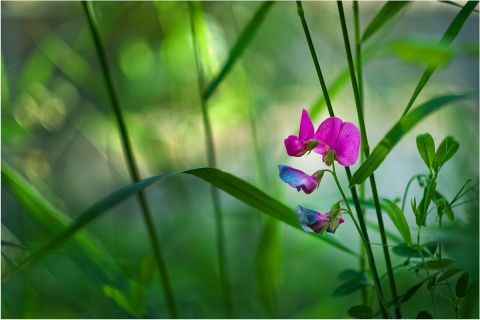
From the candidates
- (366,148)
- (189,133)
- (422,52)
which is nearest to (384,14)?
(366,148)

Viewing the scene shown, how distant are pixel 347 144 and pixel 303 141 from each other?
2cm

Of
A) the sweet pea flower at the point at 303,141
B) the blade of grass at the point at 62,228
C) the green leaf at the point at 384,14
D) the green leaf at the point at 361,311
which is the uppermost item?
the green leaf at the point at 384,14

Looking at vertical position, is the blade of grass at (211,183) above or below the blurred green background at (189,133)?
below

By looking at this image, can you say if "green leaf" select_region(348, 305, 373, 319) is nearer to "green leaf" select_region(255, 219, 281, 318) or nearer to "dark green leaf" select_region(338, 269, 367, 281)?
"dark green leaf" select_region(338, 269, 367, 281)

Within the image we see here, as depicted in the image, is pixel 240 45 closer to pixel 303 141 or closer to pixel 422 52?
pixel 303 141

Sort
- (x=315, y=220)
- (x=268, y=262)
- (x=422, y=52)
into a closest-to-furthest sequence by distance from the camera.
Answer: (x=422, y=52) < (x=315, y=220) < (x=268, y=262)

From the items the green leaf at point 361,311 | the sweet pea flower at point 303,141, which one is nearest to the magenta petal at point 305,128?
the sweet pea flower at point 303,141

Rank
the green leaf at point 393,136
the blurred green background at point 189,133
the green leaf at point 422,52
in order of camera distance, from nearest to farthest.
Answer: the green leaf at point 422,52, the green leaf at point 393,136, the blurred green background at point 189,133

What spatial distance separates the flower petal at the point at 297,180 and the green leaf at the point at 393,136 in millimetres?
22

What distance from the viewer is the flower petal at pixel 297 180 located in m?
0.31

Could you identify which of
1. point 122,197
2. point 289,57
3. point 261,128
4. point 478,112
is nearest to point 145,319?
point 122,197

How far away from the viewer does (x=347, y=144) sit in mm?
337

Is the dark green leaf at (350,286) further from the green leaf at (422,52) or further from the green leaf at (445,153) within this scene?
the green leaf at (422,52)

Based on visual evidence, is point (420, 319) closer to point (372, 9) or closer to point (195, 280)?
point (195, 280)
